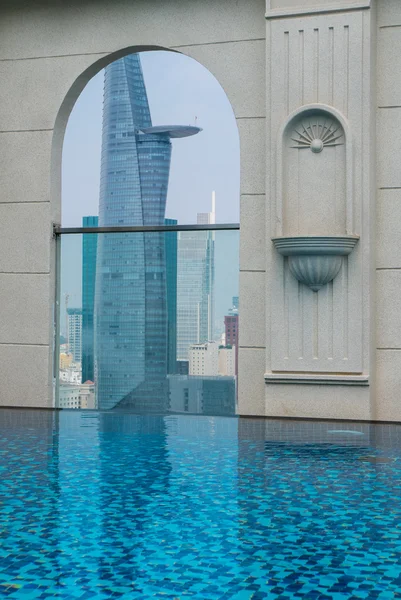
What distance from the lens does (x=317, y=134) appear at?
8.95 m

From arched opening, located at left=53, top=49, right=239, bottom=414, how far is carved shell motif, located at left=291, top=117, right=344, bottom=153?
4.64 ft

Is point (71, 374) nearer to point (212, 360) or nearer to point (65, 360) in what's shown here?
point (65, 360)

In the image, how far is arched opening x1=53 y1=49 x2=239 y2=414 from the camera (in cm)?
1036

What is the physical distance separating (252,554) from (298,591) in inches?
21.4

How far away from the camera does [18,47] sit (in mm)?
10430

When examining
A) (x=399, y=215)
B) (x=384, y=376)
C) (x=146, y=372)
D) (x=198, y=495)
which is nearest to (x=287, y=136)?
(x=399, y=215)

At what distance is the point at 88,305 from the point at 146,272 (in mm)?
809

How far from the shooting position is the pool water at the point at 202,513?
13.2 feet

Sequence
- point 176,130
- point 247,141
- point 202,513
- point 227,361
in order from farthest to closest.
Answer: point 176,130 → point 227,361 → point 247,141 → point 202,513

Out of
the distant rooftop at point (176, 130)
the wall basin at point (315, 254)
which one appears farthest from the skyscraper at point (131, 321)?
the wall basin at point (315, 254)

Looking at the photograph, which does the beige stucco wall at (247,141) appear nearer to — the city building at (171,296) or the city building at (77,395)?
the city building at (77,395)

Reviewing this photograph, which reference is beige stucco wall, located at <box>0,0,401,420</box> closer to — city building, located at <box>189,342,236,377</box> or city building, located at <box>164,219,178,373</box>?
city building, located at <box>189,342,236,377</box>

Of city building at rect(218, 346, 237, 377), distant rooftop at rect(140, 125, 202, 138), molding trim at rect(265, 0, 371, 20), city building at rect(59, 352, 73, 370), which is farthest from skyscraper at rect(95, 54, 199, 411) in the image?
molding trim at rect(265, 0, 371, 20)

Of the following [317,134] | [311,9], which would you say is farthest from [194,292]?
[311,9]
